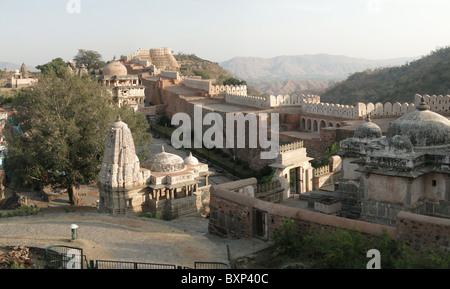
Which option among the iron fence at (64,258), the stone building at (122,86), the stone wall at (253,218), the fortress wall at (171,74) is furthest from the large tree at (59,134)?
the fortress wall at (171,74)

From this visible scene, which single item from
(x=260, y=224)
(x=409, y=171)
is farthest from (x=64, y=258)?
(x=409, y=171)

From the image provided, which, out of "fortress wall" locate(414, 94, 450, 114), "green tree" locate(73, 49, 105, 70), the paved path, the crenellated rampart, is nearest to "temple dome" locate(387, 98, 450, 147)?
the paved path

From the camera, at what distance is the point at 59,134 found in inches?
683

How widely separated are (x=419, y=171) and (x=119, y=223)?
7039 millimetres

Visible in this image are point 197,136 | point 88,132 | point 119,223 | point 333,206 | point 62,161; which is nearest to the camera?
point 333,206

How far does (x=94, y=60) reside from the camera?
58.9 metres

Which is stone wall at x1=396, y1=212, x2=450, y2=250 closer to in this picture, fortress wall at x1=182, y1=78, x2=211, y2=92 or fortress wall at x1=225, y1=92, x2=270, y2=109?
fortress wall at x1=225, y1=92, x2=270, y2=109

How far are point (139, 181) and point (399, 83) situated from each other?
31.7 meters

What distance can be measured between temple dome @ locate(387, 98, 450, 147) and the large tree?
12.0 m

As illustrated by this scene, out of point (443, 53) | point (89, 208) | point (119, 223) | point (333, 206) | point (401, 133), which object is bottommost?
point (89, 208)

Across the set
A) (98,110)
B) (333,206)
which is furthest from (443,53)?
(333,206)

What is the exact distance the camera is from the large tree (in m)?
17.4

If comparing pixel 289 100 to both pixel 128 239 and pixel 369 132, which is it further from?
pixel 128 239

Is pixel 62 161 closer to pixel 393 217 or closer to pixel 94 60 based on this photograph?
pixel 393 217
